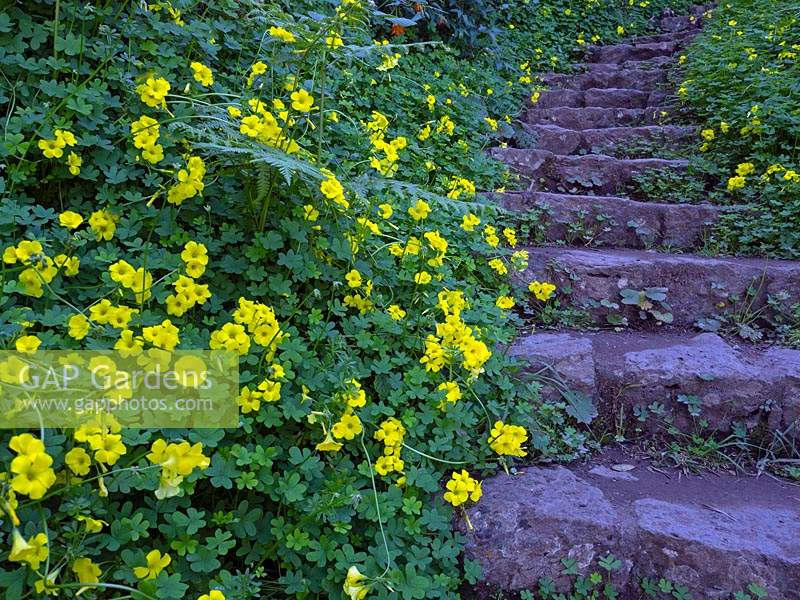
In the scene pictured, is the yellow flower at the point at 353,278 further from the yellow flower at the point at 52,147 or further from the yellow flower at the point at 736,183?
the yellow flower at the point at 736,183

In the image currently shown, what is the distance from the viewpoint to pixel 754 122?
3.97m

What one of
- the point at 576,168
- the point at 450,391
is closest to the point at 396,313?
the point at 450,391

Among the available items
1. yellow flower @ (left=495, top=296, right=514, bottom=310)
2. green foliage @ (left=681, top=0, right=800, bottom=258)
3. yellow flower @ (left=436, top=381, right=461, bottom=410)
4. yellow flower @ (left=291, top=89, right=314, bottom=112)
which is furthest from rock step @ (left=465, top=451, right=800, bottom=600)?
green foliage @ (left=681, top=0, right=800, bottom=258)

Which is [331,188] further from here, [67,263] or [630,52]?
[630,52]

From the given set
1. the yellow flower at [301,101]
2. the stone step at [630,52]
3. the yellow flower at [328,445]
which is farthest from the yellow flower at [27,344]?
the stone step at [630,52]

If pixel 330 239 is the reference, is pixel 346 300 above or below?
below

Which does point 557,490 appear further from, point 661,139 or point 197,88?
point 661,139

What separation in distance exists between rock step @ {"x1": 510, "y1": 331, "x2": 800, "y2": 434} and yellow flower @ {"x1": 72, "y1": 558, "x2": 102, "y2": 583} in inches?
63.7

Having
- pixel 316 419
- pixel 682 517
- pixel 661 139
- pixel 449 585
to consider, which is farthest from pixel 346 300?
pixel 661 139

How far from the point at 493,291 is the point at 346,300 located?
97cm

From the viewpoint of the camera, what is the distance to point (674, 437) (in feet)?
7.39

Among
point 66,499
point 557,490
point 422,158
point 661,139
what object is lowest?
point 557,490

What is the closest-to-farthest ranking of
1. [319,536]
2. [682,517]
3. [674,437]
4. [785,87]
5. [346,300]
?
1. [319,536]
2. [682,517]
3. [346,300]
4. [674,437]
5. [785,87]

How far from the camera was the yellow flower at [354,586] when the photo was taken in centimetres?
133
